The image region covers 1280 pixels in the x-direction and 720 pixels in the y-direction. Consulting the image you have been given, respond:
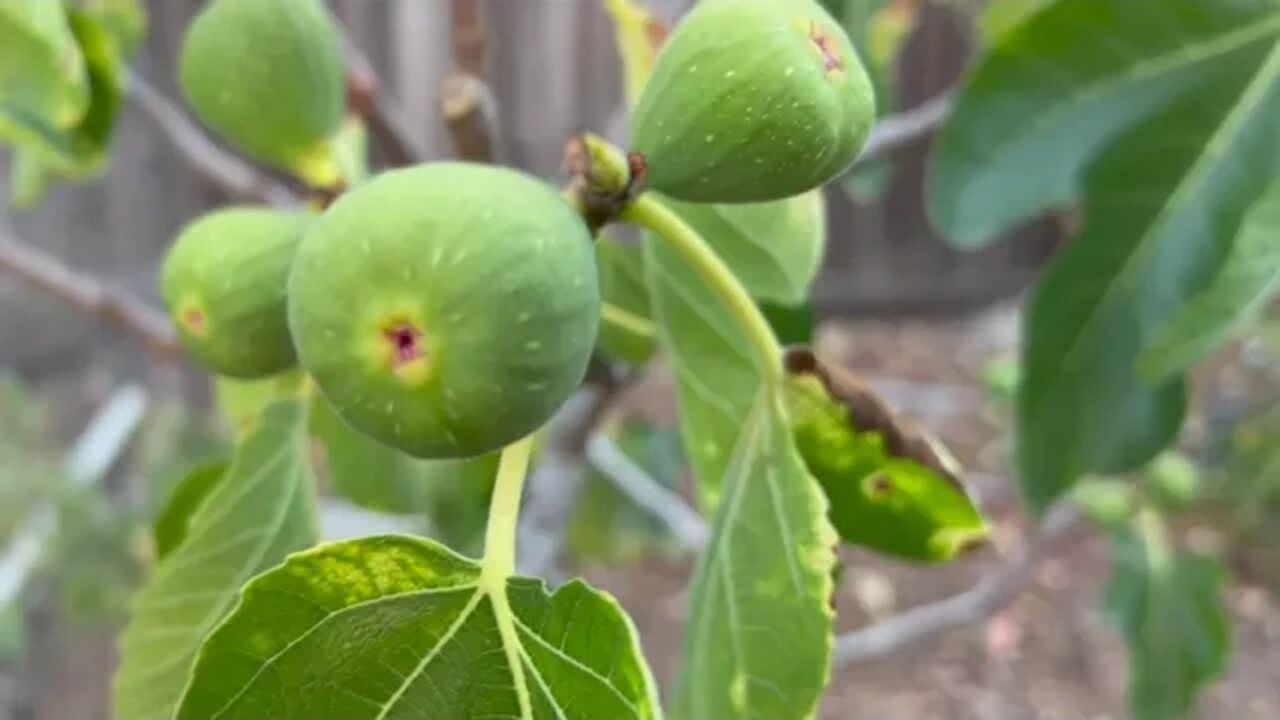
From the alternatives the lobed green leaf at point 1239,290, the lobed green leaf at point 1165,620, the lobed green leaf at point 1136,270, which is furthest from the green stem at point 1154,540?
the lobed green leaf at point 1239,290

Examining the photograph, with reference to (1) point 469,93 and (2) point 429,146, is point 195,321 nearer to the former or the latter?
(1) point 469,93

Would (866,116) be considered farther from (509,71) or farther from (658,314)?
(509,71)

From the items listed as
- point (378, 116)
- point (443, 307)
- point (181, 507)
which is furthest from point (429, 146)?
point (443, 307)

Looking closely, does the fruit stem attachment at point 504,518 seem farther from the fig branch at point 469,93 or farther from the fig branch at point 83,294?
the fig branch at point 83,294

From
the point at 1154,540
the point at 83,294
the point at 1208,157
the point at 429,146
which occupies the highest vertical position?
the point at 1208,157

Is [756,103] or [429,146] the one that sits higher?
[756,103]

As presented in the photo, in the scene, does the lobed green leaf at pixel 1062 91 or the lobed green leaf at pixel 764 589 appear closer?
the lobed green leaf at pixel 764 589
